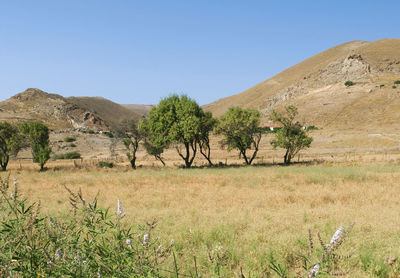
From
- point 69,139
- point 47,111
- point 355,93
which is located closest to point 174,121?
point 69,139

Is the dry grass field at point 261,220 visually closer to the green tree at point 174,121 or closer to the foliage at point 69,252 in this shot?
the foliage at point 69,252

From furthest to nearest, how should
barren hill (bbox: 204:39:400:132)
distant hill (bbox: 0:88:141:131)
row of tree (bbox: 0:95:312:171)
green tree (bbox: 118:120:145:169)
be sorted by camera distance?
distant hill (bbox: 0:88:141:131) < barren hill (bbox: 204:39:400:132) < green tree (bbox: 118:120:145:169) < row of tree (bbox: 0:95:312:171)

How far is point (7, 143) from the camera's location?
1471 inches

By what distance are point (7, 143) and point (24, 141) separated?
2.14 metres

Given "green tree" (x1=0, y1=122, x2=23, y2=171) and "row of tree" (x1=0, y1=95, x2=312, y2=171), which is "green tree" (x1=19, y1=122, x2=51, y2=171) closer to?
"row of tree" (x1=0, y1=95, x2=312, y2=171)

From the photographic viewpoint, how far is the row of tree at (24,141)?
36.6 m

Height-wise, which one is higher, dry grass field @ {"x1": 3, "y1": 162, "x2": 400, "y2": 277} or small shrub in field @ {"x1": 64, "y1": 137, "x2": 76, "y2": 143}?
small shrub in field @ {"x1": 64, "y1": 137, "x2": 76, "y2": 143}

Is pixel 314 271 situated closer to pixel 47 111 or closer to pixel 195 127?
pixel 195 127

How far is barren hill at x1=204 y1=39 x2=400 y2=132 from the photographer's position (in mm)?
87688

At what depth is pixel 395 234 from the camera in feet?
24.5

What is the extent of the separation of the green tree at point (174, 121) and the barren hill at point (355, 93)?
61.1 meters

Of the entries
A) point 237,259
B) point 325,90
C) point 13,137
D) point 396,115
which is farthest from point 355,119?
point 237,259

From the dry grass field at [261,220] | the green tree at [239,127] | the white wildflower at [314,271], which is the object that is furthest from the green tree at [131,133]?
the white wildflower at [314,271]

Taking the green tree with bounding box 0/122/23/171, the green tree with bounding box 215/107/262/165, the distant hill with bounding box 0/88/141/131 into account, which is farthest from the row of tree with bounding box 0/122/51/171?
the distant hill with bounding box 0/88/141/131
